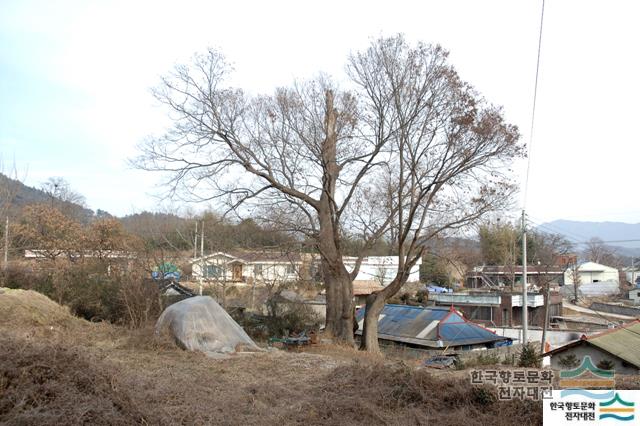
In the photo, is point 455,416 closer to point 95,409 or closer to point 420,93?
point 95,409

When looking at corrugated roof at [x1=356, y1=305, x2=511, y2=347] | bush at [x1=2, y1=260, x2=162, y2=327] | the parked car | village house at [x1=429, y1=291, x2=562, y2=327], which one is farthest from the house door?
the parked car

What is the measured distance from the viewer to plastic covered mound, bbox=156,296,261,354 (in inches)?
441

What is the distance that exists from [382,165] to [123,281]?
8.92m

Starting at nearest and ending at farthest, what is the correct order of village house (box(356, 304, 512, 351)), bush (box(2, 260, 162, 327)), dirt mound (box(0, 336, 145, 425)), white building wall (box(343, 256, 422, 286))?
dirt mound (box(0, 336, 145, 425)) < bush (box(2, 260, 162, 327)) < village house (box(356, 304, 512, 351)) < white building wall (box(343, 256, 422, 286))

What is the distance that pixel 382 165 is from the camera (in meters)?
17.4

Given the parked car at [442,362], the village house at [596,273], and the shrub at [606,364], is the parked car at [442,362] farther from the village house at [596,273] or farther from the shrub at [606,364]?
the village house at [596,273]

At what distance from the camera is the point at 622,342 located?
12.0 meters

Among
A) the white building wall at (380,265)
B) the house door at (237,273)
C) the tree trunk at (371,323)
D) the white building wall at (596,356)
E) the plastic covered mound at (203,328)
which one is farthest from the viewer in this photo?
the house door at (237,273)

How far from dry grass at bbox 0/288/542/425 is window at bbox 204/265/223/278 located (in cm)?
1569

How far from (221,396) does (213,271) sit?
61.5ft

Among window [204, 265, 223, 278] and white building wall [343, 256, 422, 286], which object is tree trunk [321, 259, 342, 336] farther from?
window [204, 265, 223, 278]

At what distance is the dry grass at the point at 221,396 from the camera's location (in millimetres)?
5094

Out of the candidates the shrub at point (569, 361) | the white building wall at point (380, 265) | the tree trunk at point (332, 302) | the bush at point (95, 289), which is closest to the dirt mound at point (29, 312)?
the bush at point (95, 289)

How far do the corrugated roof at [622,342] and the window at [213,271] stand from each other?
16.3 metres
